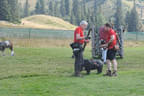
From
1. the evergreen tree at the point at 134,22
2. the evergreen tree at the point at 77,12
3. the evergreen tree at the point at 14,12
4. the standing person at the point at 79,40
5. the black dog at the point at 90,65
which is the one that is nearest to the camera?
the standing person at the point at 79,40

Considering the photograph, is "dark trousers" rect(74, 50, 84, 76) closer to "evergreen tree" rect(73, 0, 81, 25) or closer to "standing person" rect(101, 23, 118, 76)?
"standing person" rect(101, 23, 118, 76)

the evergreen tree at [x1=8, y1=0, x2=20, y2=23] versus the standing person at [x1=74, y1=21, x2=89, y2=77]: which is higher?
the evergreen tree at [x1=8, y1=0, x2=20, y2=23]

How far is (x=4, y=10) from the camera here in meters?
104

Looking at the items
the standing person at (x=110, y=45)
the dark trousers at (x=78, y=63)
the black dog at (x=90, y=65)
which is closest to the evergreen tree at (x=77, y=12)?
the black dog at (x=90, y=65)

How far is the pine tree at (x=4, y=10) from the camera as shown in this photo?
4049 inches

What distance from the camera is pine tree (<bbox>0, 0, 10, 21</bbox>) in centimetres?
10284

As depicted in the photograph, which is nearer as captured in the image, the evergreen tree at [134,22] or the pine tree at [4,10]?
the pine tree at [4,10]

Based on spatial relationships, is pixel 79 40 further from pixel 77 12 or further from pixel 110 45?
pixel 77 12

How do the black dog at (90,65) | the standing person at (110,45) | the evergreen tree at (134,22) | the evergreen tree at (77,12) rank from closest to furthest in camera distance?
the standing person at (110,45)
the black dog at (90,65)
the evergreen tree at (134,22)
the evergreen tree at (77,12)

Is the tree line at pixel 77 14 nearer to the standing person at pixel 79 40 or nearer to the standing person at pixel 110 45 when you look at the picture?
the standing person at pixel 110 45

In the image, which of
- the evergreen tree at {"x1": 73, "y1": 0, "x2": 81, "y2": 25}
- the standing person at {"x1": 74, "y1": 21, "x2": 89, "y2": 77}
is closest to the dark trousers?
the standing person at {"x1": 74, "y1": 21, "x2": 89, "y2": 77}

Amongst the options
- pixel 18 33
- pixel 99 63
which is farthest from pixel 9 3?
pixel 99 63

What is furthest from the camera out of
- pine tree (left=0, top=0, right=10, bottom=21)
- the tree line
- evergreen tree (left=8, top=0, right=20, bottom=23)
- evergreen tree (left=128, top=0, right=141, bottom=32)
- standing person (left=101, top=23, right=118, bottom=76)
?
evergreen tree (left=128, top=0, right=141, bottom=32)

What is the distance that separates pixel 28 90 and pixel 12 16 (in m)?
103
